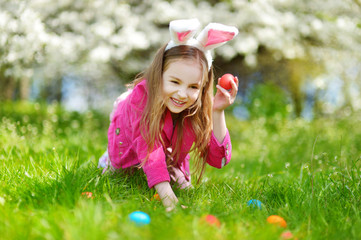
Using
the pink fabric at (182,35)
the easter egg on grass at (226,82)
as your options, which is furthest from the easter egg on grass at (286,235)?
the pink fabric at (182,35)

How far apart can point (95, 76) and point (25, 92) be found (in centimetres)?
252

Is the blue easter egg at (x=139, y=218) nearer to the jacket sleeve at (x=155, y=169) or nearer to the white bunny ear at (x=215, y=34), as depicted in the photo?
the jacket sleeve at (x=155, y=169)

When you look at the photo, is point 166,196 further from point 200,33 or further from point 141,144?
point 200,33

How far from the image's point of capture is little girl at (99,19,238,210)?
6.44 ft

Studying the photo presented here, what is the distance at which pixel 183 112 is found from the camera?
87.9 inches

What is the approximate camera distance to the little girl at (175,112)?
1962 millimetres

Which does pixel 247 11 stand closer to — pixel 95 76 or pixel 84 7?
pixel 84 7

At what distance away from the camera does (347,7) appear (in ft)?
18.0

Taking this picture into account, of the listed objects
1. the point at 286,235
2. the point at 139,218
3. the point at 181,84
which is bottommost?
the point at 286,235

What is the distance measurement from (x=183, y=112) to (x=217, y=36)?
52 cm

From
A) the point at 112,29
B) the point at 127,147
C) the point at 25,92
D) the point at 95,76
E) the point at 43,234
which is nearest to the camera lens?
the point at 43,234

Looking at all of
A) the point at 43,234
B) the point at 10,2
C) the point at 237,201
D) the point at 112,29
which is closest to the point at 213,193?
the point at 237,201

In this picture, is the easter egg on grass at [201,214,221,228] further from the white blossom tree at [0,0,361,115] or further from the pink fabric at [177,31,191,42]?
the white blossom tree at [0,0,361,115]

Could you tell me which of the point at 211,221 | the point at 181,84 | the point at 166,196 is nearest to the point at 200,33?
the point at 181,84
